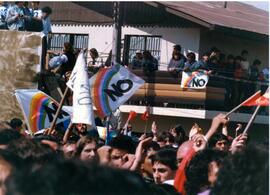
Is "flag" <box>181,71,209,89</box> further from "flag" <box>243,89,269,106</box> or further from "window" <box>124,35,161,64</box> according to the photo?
"flag" <box>243,89,269,106</box>

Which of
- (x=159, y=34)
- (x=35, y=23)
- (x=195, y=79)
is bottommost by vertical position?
(x=195, y=79)

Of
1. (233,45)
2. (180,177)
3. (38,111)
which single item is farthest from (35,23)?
(180,177)

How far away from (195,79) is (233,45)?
15.6 ft

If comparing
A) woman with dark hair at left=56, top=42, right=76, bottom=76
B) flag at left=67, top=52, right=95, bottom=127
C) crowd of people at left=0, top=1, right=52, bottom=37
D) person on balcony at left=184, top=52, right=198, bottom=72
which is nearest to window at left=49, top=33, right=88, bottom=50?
person on balcony at left=184, top=52, right=198, bottom=72

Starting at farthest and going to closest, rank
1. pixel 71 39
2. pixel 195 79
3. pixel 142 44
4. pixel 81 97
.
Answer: pixel 71 39 → pixel 142 44 → pixel 195 79 → pixel 81 97

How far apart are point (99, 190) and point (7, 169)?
1179 millimetres

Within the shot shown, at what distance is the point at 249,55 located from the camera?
21.8 m

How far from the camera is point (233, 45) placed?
70.6 ft

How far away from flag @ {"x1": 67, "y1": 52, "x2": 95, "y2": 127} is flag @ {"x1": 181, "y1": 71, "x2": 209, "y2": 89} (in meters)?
6.27

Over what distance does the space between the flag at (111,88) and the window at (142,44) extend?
9126 mm

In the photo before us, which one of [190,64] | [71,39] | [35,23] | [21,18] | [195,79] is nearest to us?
[21,18]

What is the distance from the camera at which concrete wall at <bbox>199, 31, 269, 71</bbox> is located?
20.7 meters

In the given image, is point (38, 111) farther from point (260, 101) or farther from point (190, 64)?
point (190, 64)

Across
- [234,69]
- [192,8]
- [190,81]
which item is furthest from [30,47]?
[192,8]
